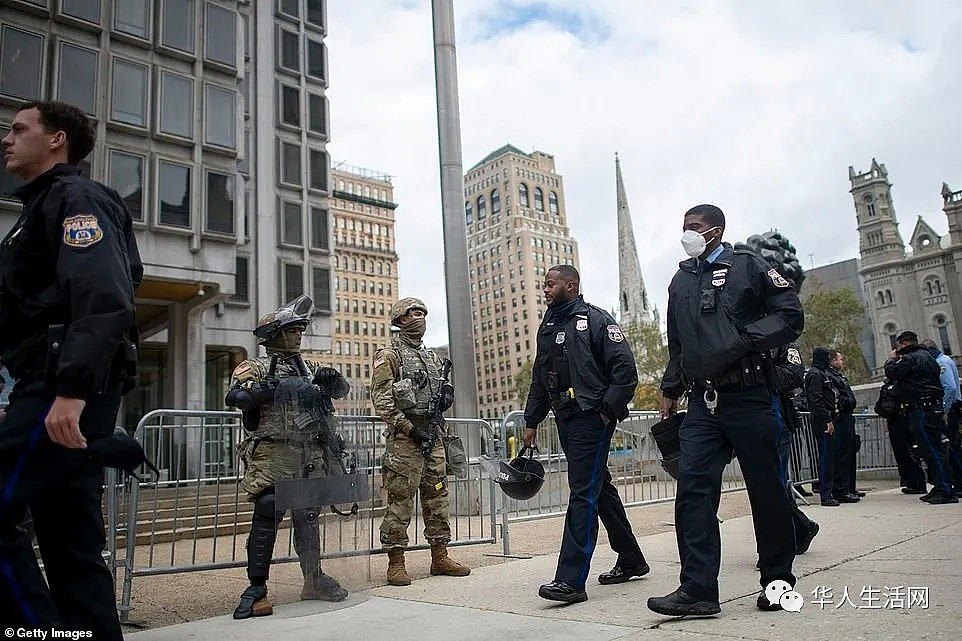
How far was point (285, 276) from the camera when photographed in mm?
26562

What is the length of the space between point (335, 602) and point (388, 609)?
1.28 ft

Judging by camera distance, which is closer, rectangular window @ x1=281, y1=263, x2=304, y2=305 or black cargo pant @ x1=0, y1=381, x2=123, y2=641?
black cargo pant @ x1=0, y1=381, x2=123, y2=641

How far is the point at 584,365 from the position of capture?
15.6ft

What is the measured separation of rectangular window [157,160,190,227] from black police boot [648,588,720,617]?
1924 centimetres

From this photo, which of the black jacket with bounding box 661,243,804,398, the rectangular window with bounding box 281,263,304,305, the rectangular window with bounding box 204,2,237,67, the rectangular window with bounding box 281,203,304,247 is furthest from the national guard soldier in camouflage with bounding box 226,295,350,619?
the rectangular window with bounding box 281,203,304,247

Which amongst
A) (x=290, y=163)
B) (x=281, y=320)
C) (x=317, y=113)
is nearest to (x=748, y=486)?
(x=281, y=320)

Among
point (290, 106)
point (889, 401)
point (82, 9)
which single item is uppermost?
point (290, 106)

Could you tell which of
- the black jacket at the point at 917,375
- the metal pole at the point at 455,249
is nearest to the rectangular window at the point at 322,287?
the metal pole at the point at 455,249

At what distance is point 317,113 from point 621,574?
26876mm

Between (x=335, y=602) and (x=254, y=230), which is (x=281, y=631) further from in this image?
(x=254, y=230)

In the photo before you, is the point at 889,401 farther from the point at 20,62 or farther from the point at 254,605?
the point at 20,62

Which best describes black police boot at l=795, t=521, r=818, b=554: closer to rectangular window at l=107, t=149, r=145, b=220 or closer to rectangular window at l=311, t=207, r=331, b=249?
rectangular window at l=107, t=149, r=145, b=220

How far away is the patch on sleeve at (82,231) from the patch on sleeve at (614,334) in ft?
10.0

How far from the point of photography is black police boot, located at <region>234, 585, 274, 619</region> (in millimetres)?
4539
